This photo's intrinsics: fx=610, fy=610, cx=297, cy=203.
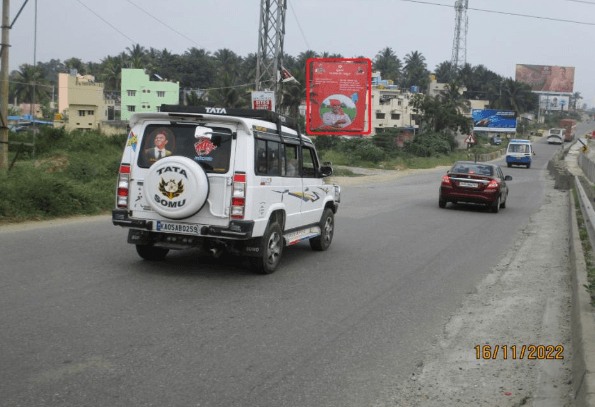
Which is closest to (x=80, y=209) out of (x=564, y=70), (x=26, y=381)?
(x=26, y=381)

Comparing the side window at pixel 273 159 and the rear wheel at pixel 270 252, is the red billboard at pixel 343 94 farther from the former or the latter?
the rear wheel at pixel 270 252

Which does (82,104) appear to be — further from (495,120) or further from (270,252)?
(270,252)

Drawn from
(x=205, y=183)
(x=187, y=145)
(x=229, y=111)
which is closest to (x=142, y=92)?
(x=229, y=111)

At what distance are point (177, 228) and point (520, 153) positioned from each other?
4941cm

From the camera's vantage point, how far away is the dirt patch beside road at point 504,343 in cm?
434

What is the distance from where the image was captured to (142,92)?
72875 mm

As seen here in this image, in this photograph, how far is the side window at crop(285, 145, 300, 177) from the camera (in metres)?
8.67

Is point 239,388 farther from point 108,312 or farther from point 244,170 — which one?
point 244,170

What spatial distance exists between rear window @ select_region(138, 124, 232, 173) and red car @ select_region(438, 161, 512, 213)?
12023 millimetres

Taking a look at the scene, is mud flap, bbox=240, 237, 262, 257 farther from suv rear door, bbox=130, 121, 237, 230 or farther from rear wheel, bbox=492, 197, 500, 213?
rear wheel, bbox=492, 197, 500, 213

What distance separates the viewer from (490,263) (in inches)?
385

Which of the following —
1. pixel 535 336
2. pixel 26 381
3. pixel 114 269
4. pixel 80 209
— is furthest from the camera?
pixel 80 209

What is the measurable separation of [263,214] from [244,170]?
71 centimetres
